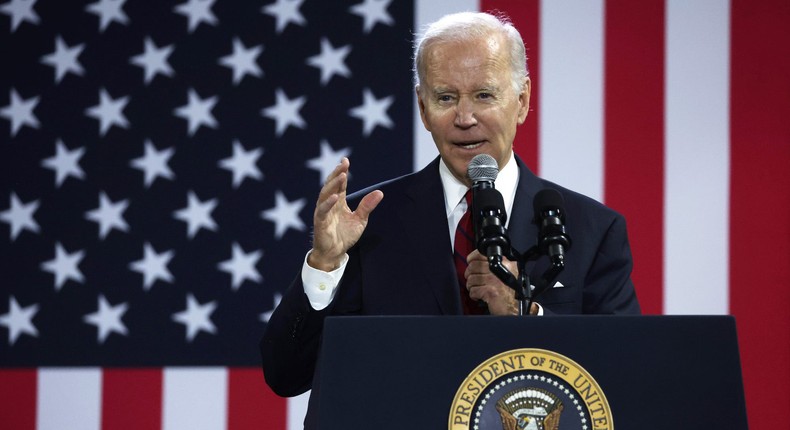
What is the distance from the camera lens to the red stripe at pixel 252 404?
2906mm

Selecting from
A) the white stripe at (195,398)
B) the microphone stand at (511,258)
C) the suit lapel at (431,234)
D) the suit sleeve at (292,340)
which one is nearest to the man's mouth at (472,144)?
the suit lapel at (431,234)

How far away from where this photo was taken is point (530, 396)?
1.00 metres

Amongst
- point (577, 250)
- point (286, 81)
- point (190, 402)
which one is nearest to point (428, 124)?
point (577, 250)

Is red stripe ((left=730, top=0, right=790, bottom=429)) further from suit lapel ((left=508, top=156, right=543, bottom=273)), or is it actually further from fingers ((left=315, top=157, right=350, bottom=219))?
fingers ((left=315, top=157, right=350, bottom=219))

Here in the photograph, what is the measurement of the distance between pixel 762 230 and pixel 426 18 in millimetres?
1270

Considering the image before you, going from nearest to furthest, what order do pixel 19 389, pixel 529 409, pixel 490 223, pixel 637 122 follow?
pixel 529 409
pixel 490 223
pixel 19 389
pixel 637 122

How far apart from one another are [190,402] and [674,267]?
1.59 meters

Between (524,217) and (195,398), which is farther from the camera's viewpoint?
(195,398)

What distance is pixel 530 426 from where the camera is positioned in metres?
0.98

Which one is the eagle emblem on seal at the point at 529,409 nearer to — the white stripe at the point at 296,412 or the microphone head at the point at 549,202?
the microphone head at the point at 549,202

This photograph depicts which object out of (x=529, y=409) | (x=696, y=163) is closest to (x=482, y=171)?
(x=529, y=409)

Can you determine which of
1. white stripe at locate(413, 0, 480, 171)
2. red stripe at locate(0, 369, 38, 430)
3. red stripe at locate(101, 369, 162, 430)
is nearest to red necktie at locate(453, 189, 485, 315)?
white stripe at locate(413, 0, 480, 171)

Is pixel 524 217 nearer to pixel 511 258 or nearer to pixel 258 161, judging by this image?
pixel 511 258

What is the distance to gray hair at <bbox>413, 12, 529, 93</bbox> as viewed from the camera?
1591mm
